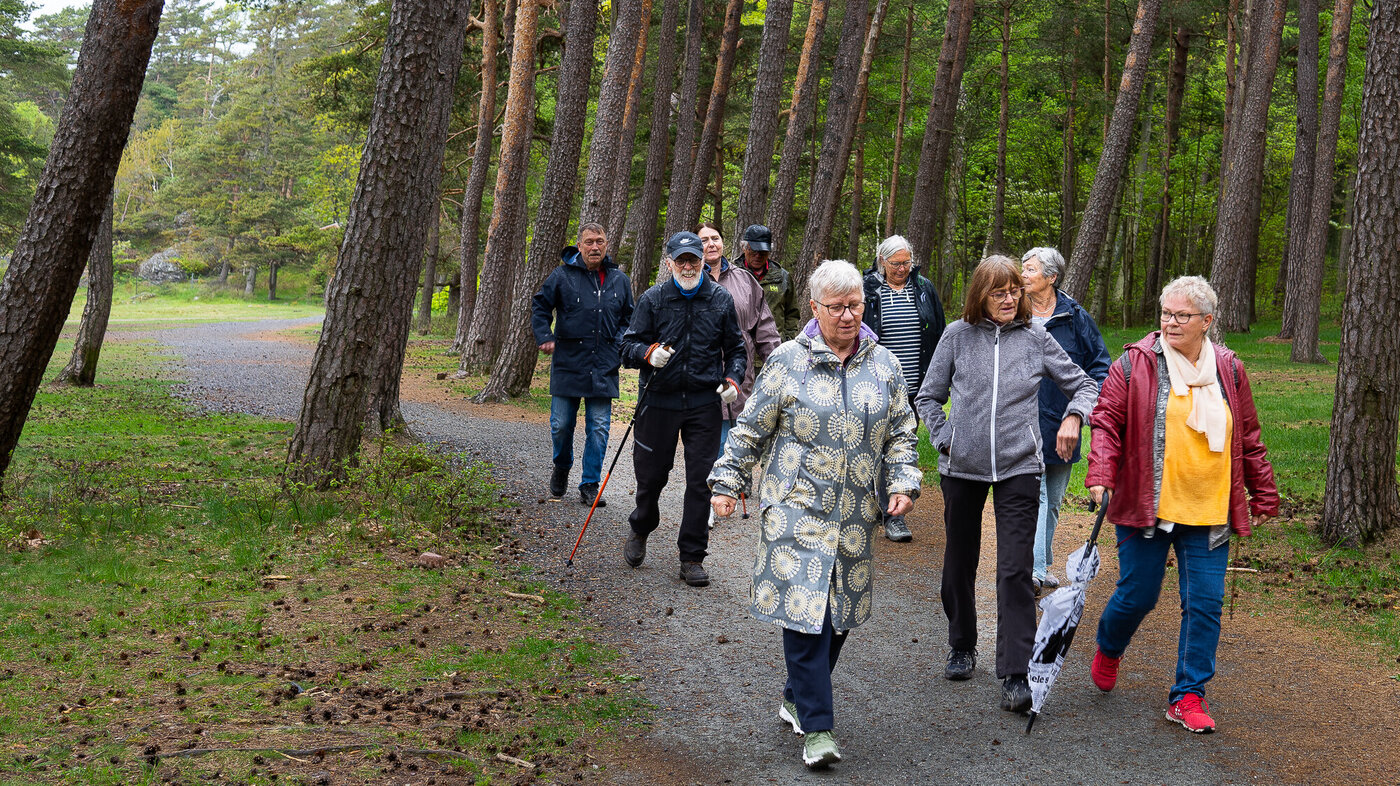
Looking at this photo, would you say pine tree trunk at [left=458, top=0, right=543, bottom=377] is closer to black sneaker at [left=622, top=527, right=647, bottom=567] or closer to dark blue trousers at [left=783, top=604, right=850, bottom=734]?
black sneaker at [left=622, top=527, right=647, bottom=567]

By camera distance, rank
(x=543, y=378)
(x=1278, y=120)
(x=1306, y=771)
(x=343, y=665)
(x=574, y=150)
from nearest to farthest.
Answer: (x=1306, y=771)
(x=343, y=665)
(x=574, y=150)
(x=543, y=378)
(x=1278, y=120)

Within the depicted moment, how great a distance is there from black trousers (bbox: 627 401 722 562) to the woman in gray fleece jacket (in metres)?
1.99

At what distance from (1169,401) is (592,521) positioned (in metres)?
4.95

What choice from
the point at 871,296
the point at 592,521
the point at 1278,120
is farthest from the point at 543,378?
the point at 1278,120

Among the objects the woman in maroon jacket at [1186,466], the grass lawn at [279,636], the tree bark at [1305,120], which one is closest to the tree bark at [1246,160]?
the tree bark at [1305,120]

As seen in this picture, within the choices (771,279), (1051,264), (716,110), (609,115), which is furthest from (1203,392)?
(716,110)

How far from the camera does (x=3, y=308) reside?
6.57m

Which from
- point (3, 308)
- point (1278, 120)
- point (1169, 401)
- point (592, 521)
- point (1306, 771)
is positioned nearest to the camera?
point (1306, 771)

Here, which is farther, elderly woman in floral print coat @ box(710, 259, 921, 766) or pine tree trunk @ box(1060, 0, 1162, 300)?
pine tree trunk @ box(1060, 0, 1162, 300)

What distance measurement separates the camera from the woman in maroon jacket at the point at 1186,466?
456cm

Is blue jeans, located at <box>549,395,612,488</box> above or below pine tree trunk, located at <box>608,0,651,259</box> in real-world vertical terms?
below

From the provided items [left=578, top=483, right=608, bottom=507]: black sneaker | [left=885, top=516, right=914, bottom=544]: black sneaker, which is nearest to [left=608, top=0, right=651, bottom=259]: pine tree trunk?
[left=578, top=483, right=608, bottom=507]: black sneaker

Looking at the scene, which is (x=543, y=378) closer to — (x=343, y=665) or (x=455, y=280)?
(x=343, y=665)

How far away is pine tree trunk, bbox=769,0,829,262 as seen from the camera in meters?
17.2
